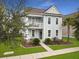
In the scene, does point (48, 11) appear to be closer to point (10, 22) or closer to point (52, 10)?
point (52, 10)

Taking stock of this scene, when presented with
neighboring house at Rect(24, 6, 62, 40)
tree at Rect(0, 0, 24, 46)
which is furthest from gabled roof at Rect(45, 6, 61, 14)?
tree at Rect(0, 0, 24, 46)

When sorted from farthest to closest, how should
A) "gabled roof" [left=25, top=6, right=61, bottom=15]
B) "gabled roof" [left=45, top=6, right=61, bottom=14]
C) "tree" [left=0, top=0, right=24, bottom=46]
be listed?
"gabled roof" [left=45, top=6, right=61, bottom=14] → "gabled roof" [left=25, top=6, right=61, bottom=15] → "tree" [left=0, top=0, right=24, bottom=46]

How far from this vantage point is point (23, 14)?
1395cm

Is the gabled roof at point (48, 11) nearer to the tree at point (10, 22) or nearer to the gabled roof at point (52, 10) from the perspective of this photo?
the gabled roof at point (52, 10)

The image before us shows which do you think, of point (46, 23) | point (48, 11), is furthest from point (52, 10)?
point (46, 23)

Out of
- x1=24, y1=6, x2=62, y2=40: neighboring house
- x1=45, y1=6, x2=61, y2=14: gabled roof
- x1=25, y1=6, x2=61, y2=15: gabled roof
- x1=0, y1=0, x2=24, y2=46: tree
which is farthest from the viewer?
x1=45, y1=6, x2=61, y2=14: gabled roof

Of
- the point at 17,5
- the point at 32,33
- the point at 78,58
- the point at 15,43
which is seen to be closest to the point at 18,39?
the point at 15,43

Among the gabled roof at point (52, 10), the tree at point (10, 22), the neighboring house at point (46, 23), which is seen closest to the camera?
the tree at point (10, 22)

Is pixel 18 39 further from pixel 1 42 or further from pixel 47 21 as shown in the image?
pixel 47 21

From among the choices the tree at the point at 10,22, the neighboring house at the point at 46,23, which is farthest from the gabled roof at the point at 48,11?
the tree at the point at 10,22

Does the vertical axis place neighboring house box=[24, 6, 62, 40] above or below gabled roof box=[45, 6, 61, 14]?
below

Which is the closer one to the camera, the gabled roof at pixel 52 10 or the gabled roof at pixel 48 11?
the gabled roof at pixel 48 11

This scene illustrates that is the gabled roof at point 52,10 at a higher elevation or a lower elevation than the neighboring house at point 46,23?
higher

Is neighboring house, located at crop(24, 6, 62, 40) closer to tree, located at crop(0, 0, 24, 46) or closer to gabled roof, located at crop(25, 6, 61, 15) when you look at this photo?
gabled roof, located at crop(25, 6, 61, 15)
